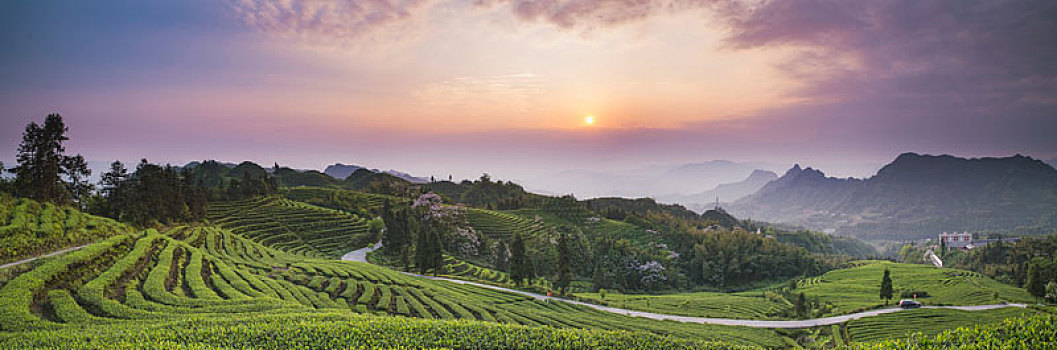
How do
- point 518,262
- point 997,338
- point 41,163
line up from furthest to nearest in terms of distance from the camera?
point 518,262 → point 41,163 → point 997,338

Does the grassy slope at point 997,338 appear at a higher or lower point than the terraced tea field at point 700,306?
higher

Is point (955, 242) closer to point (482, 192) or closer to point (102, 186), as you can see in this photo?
point (482, 192)

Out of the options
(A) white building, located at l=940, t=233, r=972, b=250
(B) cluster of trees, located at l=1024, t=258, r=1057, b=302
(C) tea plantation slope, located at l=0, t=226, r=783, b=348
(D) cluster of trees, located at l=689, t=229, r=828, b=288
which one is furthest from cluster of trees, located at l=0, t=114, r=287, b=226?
(A) white building, located at l=940, t=233, r=972, b=250

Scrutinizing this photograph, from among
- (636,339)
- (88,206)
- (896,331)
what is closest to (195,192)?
(88,206)

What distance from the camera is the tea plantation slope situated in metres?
15.7

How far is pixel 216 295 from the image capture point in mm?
20453

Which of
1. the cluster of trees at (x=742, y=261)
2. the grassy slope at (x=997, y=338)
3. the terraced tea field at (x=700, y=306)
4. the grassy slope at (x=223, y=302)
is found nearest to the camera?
the grassy slope at (x=997, y=338)

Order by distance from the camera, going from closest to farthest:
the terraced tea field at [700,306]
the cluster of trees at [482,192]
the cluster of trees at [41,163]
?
the cluster of trees at [41,163] < the terraced tea field at [700,306] < the cluster of trees at [482,192]

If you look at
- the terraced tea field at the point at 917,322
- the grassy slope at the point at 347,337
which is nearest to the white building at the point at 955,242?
the terraced tea field at the point at 917,322

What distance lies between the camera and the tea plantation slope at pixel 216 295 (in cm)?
1573

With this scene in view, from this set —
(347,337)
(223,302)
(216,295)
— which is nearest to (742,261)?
(216,295)

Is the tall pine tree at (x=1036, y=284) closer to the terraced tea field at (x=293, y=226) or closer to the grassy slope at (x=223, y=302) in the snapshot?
the grassy slope at (x=223, y=302)

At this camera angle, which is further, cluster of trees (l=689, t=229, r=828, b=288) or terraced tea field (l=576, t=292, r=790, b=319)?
cluster of trees (l=689, t=229, r=828, b=288)

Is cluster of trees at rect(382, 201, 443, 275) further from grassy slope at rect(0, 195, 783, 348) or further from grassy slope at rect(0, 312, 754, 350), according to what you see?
grassy slope at rect(0, 312, 754, 350)
